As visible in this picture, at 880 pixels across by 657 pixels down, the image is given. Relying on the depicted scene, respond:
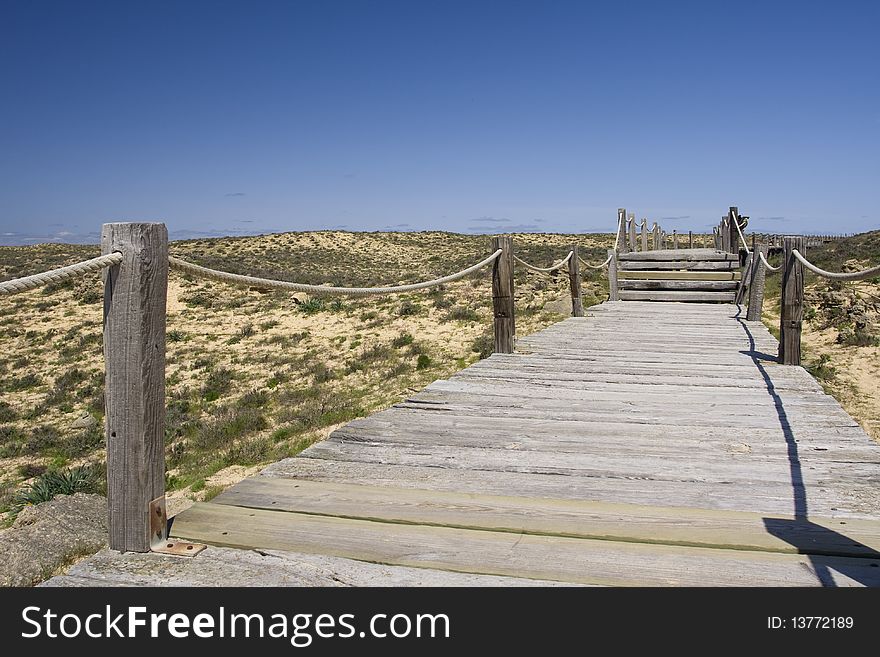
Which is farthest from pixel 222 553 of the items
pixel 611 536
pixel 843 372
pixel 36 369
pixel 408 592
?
pixel 36 369

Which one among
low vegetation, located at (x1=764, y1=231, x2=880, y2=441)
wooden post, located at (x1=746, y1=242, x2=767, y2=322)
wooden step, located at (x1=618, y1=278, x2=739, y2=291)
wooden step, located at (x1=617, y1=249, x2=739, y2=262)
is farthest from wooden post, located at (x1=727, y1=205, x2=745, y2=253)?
wooden post, located at (x1=746, y1=242, x2=767, y2=322)

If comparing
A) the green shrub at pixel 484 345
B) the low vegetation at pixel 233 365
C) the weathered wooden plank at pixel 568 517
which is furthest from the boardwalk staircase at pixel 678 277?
the weathered wooden plank at pixel 568 517

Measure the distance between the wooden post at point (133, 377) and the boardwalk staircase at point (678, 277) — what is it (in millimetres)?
13072

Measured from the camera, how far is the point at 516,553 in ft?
8.02

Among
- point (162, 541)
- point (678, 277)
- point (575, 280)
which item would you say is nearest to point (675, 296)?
point (678, 277)

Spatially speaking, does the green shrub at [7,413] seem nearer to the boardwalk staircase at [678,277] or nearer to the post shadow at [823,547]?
the post shadow at [823,547]

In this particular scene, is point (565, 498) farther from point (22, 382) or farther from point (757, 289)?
point (22, 382)

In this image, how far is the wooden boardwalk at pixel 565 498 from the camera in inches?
92.0

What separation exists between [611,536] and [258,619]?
4.34 ft

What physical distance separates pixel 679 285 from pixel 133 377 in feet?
44.1

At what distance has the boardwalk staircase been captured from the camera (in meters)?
14.2

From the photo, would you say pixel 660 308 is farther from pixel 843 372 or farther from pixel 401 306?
pixel 401 306

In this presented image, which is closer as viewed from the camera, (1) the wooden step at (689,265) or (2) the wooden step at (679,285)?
(2) the wooden step at (679,285)

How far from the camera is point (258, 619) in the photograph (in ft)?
6.61
